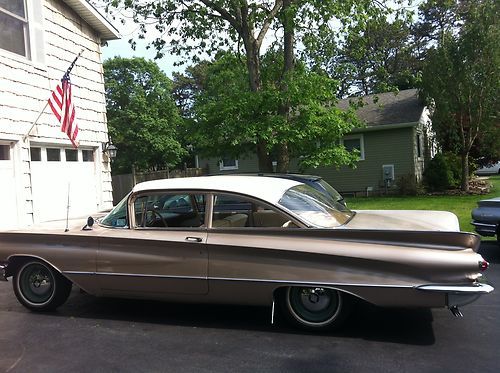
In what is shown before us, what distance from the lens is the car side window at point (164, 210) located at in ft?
17.9

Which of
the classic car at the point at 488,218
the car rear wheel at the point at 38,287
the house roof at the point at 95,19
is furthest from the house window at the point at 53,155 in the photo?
the classic car at the point at 488,218

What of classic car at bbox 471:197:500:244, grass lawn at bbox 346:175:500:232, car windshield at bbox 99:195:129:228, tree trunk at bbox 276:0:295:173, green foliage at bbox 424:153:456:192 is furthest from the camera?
green foliage at bbox 424:153:456:192

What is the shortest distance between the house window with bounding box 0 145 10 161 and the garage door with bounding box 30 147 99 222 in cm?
→ 68

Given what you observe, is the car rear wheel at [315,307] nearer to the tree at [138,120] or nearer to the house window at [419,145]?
the house window at [419,145]

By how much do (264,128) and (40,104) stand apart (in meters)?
5.33

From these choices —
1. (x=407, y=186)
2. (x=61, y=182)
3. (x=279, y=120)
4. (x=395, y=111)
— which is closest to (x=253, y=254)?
(x=279, y=120)

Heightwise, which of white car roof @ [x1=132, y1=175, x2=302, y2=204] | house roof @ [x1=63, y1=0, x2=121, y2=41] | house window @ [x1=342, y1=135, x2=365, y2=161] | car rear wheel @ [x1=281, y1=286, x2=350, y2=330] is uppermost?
house roof @ [x1=63, y1=0, x2=121, y2=41]

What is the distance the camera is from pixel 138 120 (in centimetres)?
3328

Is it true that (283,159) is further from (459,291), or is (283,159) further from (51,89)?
(459,291)

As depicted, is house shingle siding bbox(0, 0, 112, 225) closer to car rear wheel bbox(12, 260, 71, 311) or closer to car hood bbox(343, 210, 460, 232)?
car rear wheel bbox(12, 260, 71, 311)

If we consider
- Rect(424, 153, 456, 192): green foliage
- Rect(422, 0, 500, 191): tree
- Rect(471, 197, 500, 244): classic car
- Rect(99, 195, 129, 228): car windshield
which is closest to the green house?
Rect(424, 153, 456, 192): green foliage

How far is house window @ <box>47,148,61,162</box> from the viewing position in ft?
40.8

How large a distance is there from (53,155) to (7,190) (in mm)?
1812

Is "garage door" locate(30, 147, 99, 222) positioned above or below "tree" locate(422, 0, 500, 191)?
below
